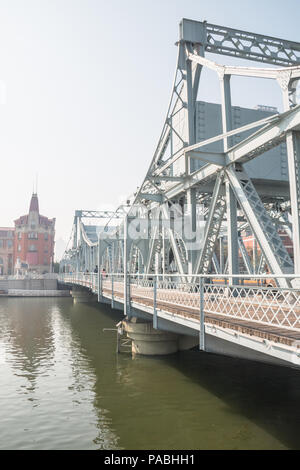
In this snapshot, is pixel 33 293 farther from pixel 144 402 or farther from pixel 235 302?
pixel 235 302

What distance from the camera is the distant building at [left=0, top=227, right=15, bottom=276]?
108312mm

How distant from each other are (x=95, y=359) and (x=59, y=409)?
689 centimetres

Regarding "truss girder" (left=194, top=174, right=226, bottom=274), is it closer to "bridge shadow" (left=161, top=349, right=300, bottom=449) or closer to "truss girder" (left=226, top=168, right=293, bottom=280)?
"truss girder" (left=226, top=168, right=293, bottom=280)

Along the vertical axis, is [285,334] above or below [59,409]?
above

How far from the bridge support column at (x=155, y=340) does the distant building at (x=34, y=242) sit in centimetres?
9096

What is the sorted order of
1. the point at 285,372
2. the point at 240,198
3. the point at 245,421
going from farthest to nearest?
the point at 285,372, the point at 240,198, the point at 245,421

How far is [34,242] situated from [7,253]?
10854 mm

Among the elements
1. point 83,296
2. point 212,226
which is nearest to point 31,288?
point 83,296

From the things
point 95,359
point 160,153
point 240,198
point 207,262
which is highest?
point 160,153

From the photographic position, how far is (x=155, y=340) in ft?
57.5

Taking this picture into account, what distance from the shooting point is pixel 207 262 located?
16.0 m

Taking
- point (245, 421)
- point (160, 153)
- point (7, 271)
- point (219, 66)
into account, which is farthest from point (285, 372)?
point (7, 271)
